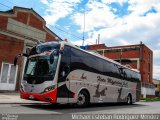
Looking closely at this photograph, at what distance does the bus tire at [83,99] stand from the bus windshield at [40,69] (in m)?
2.67

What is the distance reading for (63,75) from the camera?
13.6m

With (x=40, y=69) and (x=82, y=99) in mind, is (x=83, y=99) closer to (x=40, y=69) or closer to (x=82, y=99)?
(x=82, y=99)

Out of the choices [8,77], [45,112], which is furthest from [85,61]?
[8,77]

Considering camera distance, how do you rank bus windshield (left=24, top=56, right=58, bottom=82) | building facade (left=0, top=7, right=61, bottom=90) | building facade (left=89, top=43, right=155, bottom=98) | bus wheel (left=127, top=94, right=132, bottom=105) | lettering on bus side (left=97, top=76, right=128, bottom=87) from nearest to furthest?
bus windshield (left=24, top=56, right=58, bottom=82) < lettering on bus side (left=97, top=76, right=128, bottom=87) < bus wheel (left=127, top=94, right=132, bottom=105) < building facade (left=0, top=7, right=61, bottom=90) < building facade (left=89, top=43, right=155, bottom=98)

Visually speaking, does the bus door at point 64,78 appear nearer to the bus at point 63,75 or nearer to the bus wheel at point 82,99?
the bus at point 63,75

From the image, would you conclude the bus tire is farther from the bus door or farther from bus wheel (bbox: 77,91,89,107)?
the bus door

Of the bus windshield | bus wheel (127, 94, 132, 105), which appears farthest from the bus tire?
bus wheel (127, 94, 132, 105)

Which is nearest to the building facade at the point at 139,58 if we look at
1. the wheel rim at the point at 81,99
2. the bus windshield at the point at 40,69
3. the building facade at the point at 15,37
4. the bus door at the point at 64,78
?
the building facade at the point at 15,37

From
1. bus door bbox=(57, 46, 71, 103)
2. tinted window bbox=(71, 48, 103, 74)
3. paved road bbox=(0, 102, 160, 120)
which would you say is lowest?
paved road bbox=(0, 102, 160, 120)

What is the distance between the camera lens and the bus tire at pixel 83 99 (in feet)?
49.8

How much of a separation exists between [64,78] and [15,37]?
1604 centimetres

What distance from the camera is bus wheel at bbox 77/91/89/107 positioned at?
1516 cm

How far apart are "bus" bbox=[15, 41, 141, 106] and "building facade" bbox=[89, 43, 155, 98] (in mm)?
49568

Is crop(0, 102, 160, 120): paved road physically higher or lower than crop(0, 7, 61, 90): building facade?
lower
